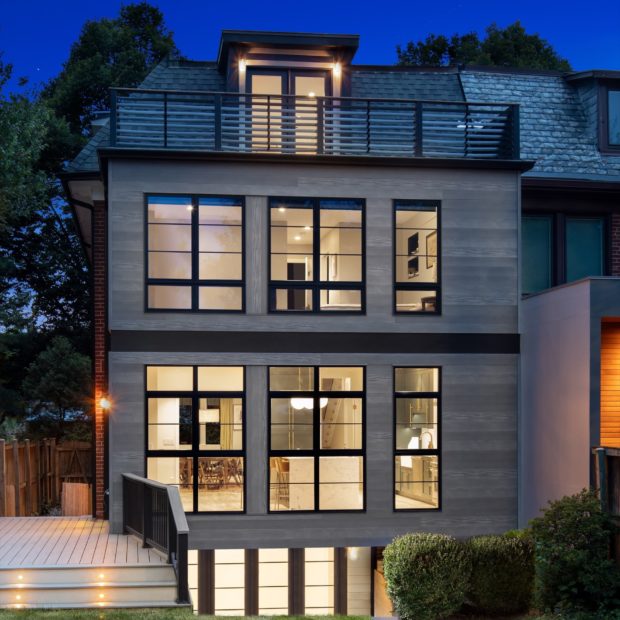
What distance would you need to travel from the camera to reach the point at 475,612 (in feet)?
37.1

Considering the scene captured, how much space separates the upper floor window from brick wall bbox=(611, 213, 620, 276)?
1.50 meters

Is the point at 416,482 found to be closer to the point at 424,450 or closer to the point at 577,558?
the point at 424,450

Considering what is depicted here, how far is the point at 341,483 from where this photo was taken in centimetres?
1384

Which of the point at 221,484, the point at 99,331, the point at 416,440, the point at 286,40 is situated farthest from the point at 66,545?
the point at 286,40

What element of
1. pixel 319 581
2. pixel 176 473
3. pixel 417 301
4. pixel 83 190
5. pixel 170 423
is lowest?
pixel 319 581

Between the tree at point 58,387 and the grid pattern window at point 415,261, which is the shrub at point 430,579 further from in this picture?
the tree at point 58,387

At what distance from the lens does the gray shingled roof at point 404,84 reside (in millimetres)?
16531

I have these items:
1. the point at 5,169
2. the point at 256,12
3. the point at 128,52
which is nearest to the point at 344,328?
the point at 5,169

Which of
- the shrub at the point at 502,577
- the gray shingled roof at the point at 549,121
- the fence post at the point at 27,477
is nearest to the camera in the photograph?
the shrub at the point at 502,577

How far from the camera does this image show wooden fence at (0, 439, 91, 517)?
1688 centimetres

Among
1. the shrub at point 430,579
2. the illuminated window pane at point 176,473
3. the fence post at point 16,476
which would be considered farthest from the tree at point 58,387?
the shrub at point 430,579

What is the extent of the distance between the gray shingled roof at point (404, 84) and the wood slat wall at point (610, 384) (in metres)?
5.69

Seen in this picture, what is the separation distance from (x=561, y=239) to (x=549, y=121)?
2.56 meters

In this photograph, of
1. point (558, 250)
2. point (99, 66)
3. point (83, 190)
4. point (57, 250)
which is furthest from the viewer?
point (99, 66)
